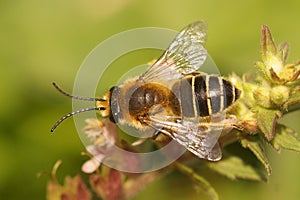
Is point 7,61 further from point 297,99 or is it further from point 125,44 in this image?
point 297,99

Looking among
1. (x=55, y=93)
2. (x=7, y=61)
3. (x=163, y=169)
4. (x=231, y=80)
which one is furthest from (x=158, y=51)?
(x=231, y=80)

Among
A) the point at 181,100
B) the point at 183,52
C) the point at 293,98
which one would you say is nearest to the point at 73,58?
the point at 183,52

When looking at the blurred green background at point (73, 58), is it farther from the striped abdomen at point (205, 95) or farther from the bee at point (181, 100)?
the striped abdomen at point (205, 95)

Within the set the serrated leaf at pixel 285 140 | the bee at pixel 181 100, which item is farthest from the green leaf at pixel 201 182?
the serrated leaf at pixel 285 140

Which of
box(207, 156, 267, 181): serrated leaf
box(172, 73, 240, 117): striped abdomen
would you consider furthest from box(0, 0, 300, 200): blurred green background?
box(172, 73, 240, 117): striped abdomen

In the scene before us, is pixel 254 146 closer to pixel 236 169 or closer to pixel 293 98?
pixel 293 98
